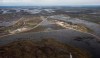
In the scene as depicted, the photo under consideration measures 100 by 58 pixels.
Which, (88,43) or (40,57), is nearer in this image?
(40,57)

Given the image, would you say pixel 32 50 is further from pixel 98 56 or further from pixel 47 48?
pixel 98 56

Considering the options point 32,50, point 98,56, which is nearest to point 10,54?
point 32,50

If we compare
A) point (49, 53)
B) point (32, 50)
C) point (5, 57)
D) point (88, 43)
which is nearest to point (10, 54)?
point (5, 57)

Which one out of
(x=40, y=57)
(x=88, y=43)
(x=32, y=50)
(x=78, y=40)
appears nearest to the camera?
(x=40, y=57)

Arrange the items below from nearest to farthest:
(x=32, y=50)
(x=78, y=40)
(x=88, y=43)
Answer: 1. (x=32, y=50)
2. (x=88, y=43)
3. (x=78, y=40)

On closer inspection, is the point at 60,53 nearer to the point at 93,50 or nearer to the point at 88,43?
the point at 93,50

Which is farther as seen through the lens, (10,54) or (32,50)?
(32,50)

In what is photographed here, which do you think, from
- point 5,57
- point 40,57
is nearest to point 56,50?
point 40,57

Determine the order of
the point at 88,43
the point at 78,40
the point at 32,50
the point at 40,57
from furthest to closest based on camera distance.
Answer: the point at 78,40, the point at 88,43, the point at 32,50, the point at 40,57
